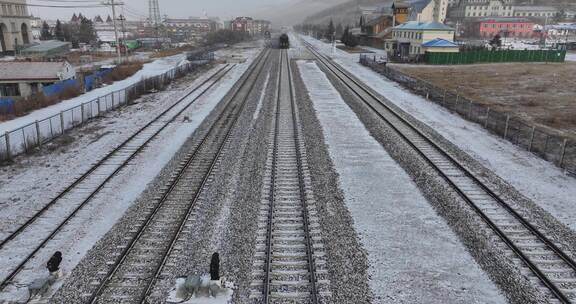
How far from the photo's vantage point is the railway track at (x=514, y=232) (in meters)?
10.1

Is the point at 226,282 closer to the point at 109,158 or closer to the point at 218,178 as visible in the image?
the point at 218,178

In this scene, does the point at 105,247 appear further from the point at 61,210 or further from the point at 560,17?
the point at 560,17

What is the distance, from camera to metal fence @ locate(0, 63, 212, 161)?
19.9m

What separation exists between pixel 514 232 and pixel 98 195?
1344 centimetres

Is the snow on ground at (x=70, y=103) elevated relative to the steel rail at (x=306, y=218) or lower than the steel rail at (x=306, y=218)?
elevated

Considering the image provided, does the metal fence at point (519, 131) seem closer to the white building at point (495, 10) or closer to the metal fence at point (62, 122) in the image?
the metal fence at point (62, 122)

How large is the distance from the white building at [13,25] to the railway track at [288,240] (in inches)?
3754

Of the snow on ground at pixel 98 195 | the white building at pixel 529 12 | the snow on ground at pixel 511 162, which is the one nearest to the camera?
the snow on ground at pixel 98 195

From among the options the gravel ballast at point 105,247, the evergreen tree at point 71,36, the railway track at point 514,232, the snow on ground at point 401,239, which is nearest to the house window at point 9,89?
the gravel ballast at point 105,247

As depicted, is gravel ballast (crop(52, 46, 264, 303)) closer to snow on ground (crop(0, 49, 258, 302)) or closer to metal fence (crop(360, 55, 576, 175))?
snow on ground (crop(0, 49, 258, 302))

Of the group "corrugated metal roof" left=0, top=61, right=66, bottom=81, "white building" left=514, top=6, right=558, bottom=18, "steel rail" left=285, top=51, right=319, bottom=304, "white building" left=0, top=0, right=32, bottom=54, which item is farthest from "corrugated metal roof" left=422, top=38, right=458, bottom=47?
"white building" left=514, top=6, right=558, bottom=18

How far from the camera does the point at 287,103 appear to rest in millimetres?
32312

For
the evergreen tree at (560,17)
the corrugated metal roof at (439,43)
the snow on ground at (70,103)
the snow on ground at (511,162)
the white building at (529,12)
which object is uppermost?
the white building at (529,12)

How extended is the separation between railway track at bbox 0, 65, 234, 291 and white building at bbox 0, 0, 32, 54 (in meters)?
87.3
